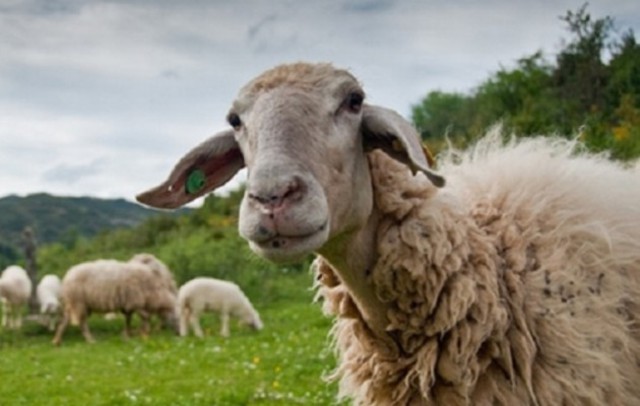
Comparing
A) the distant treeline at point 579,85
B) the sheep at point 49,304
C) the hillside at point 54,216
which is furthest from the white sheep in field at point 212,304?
the hillside at point 54,216

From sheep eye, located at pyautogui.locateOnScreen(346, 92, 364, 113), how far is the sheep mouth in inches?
23.7

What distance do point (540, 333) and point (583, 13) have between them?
35.5 m

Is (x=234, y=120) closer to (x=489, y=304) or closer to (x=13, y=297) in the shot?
(x=489, y=304)

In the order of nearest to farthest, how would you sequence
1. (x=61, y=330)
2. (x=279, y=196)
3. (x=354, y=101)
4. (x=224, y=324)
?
(x=279, y=196) < (x=354, y=101) < (x=224, y=324) < (x=61, y=330)

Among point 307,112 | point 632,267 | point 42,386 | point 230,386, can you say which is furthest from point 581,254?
point 42,386

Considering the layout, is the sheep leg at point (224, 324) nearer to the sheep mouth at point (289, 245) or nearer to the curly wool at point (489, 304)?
the curly wool at point (489, 304)

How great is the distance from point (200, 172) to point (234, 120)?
0.34m

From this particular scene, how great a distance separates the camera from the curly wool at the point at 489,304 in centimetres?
392

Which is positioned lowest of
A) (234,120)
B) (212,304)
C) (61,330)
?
(61,330)

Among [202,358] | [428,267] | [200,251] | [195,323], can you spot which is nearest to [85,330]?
[195,323]

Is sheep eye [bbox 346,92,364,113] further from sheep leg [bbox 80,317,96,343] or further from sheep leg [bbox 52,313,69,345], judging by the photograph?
sheep leg [bbox 80,317,96,343]

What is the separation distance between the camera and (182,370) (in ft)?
39.8

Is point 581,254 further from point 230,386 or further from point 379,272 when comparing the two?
point 230,386

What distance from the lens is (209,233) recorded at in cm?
3562
